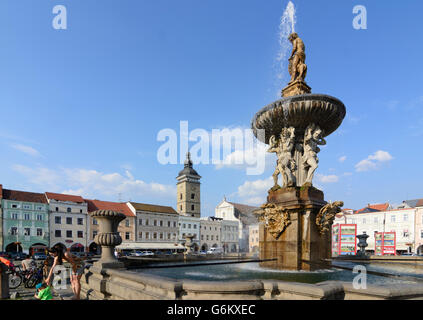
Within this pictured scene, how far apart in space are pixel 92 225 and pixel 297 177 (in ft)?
153

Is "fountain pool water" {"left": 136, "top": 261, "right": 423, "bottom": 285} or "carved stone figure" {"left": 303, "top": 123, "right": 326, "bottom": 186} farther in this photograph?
"carved stone figure" {"left": 303, "top": 123, "right": 326, "bottom": 186}

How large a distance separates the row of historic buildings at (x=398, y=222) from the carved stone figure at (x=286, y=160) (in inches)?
1526

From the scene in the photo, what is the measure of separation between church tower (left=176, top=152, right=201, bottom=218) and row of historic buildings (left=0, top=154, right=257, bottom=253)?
1014 cm

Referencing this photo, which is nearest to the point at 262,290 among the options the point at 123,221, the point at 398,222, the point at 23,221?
the point at 23,221

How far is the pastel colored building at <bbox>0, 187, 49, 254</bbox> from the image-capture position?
1577 inches

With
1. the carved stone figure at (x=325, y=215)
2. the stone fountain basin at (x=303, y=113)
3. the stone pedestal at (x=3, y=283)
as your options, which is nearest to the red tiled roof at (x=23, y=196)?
the stone pedestal at (x=3, y=283)

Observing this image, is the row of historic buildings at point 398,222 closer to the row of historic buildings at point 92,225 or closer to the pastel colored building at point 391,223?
the pastel colored building at point 391,223

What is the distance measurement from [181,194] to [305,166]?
256 feet

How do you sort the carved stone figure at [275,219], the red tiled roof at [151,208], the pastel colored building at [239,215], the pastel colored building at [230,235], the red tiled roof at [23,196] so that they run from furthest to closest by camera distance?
1. the pastel colored building at [239,215]
2. the pastel colored building at [230,235]
3. the red tiled roof at [151,208]
4. the red tiled roof at [23,196]
5. the carved stone figure at [275,219]

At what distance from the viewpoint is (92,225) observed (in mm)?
48031

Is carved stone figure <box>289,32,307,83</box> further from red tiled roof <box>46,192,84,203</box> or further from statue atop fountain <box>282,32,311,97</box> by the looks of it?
red tiled roof <box>46,192,84,203</box>

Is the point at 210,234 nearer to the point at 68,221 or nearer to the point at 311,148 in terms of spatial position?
the point at 68,221

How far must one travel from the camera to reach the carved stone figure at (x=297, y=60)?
10867 millimetres

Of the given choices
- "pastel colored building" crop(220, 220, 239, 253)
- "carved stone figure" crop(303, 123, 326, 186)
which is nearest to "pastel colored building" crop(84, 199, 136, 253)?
"pastel colored building" crop(220, 220, 239, 253)
